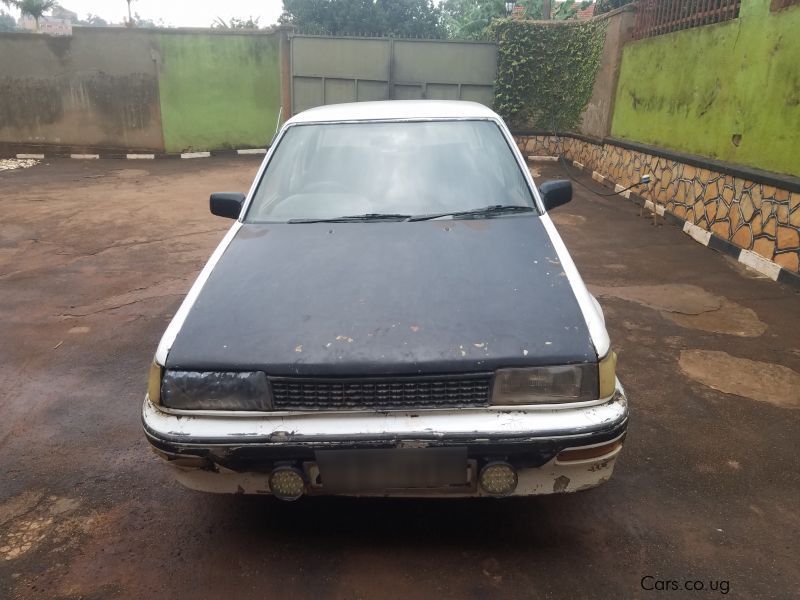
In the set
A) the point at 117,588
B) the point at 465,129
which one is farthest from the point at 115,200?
the point at 117,588

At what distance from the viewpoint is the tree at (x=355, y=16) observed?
25047 mm

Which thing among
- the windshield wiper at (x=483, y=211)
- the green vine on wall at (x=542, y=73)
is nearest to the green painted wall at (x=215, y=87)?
the green vine on wall at (x=542, y=73)

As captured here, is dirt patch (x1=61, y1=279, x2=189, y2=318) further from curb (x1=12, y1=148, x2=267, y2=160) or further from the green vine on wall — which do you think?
the green vine on wall

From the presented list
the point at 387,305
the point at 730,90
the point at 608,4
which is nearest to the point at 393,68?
the point at 608,4

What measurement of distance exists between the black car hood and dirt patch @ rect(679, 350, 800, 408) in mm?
1738

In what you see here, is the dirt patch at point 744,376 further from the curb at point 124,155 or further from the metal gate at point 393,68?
the curb at point 124,155

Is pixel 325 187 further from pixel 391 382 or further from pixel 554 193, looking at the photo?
pixel 391 382

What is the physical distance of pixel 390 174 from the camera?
10.1 feet

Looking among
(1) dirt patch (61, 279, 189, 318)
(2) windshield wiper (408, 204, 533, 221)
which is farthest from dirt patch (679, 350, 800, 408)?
(1) dirt patch (61, 279, 189, 318)

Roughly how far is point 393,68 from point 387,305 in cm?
1129

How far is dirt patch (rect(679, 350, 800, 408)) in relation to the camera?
339cm

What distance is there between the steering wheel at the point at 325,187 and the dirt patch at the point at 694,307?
2867mm

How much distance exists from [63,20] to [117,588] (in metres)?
99.3

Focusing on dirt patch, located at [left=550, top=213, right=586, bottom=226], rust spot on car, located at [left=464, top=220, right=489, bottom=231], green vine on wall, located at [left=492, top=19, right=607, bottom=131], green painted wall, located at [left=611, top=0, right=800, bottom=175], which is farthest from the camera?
green vine on wall, located at [left=492, top=19, right=607, bottom=131]
